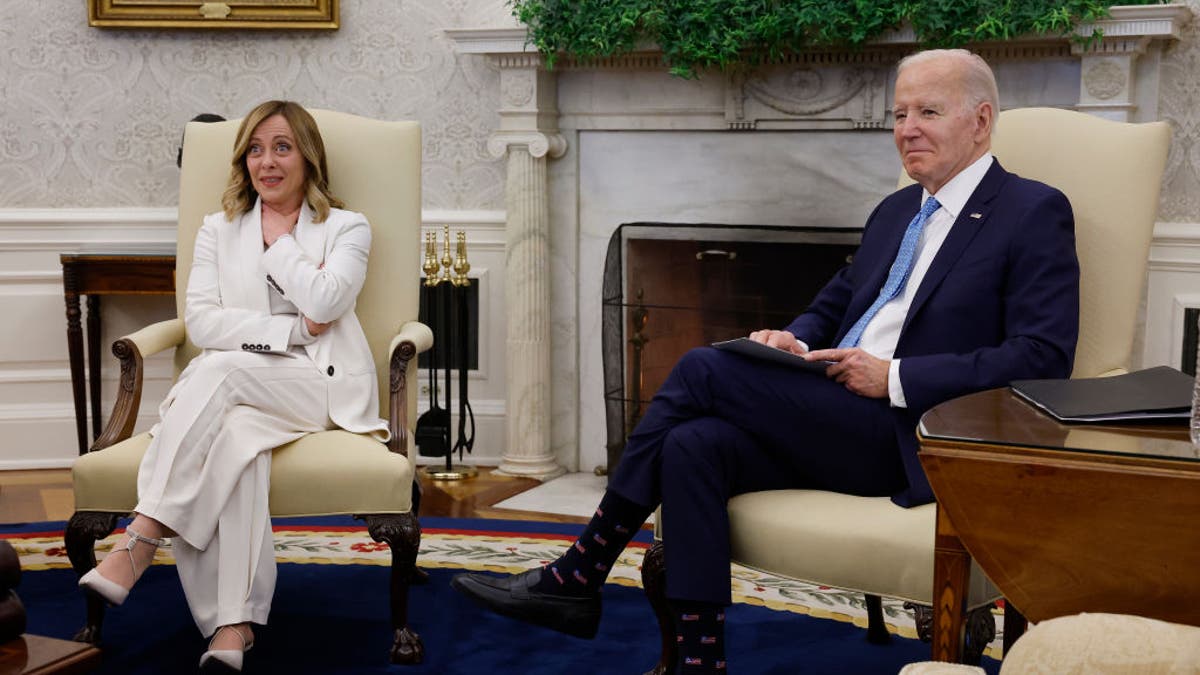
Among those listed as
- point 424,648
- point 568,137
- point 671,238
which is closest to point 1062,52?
point 671,238

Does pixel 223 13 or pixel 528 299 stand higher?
pixel 223 13

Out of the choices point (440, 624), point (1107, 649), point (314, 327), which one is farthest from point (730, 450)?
point (1107, 649)

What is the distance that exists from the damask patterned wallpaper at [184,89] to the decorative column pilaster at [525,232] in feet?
0.73

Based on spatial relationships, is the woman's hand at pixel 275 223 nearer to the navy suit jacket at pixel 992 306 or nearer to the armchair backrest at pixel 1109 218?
the navy suit jacket at pixel 992 306

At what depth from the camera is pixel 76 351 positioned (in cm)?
452

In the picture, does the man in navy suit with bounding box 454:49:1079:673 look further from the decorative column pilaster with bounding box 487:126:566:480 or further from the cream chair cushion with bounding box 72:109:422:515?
the decorative column pilaster with bounding box 487:126:566:480

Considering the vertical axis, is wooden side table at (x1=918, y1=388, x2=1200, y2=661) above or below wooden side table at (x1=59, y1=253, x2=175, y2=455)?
below

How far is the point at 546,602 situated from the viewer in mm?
2525

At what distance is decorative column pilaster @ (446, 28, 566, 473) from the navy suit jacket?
2.28 metres

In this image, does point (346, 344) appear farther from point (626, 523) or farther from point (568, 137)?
point (568, 137)

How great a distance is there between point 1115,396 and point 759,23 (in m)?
2.32

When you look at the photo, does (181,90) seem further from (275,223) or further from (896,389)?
(896,389)

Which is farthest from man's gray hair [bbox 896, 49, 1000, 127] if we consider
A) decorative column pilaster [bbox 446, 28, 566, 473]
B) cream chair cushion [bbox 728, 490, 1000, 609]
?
decorative column pilaster [bbox 446, 28, 566, 473]

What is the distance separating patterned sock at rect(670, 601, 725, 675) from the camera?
87.6 inches
